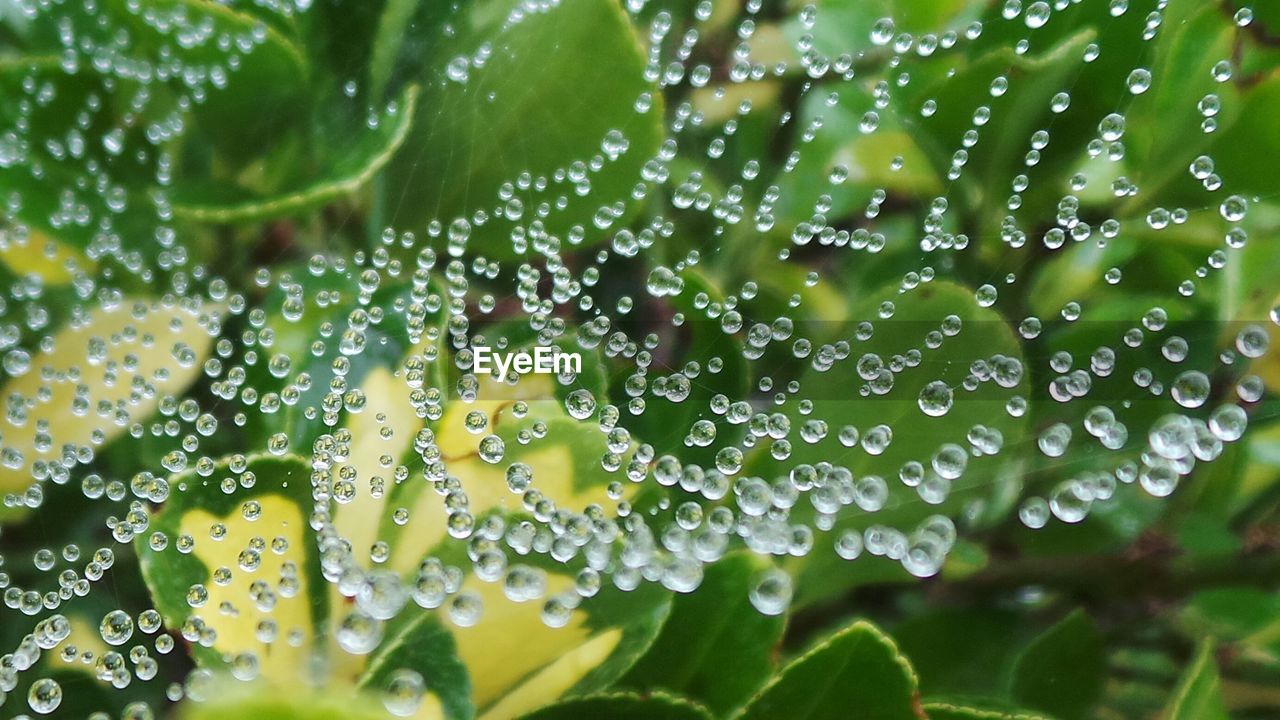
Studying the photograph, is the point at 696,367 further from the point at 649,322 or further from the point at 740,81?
the point at 740,81

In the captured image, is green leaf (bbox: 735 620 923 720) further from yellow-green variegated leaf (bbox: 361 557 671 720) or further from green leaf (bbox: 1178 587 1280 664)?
green leaf (bbox: 1178 587 1280 664)

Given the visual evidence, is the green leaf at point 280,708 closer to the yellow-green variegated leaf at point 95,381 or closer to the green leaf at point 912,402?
the green leaf at point 912,402

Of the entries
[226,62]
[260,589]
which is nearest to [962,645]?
[260,589]

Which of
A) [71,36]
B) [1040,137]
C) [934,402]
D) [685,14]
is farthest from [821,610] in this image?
[71,36]

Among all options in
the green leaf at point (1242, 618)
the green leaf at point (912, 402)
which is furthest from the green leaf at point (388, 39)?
the green leaf at point (1242, 618)

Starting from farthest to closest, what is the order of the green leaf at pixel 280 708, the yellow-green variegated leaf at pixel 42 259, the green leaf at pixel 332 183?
the yellow-green variegated leaf at pixel 42 259 < the green leaf at pixel 332 183 < the green leaf at pixel 280 708
